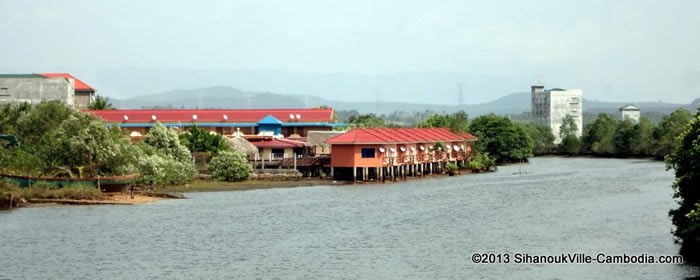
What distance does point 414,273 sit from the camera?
99.9ft

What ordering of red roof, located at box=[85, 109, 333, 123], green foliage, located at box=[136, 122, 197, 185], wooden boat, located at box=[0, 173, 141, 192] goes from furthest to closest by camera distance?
1. red roof, located at box=[85, 109, 333, 123]
2. green foliage, located at box=[136, 122, 197, 185]
3. wooden boat, located at box=[0, 173, 141, 192]

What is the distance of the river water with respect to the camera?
30.9m

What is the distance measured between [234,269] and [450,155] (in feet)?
188

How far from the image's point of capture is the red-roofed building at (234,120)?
304 ft

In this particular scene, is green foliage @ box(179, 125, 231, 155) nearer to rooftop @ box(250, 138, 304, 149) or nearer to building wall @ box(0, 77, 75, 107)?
rooftop @ box(250, 138, 304, 149)

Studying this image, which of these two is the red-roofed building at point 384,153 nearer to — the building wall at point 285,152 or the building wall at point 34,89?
the building wall at point 285,152

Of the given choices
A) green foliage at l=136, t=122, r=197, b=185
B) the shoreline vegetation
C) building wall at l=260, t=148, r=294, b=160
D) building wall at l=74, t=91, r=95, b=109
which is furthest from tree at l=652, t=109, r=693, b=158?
building wall at l=74, t=91, r=95, b=109

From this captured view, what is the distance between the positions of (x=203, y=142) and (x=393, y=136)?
573 inches

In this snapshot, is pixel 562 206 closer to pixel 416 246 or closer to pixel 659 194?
pixel 659 194

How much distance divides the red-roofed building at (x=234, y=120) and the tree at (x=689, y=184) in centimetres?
6179

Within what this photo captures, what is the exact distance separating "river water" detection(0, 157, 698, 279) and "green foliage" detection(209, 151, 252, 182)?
7697 millimetres

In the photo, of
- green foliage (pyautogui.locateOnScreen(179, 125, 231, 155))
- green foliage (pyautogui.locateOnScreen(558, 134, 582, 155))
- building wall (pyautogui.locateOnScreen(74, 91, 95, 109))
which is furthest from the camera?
green foliage (pyautogui.locateOnScreen(558, 134, 582, 155))

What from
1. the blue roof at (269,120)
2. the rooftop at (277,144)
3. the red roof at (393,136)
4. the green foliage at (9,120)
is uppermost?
the blue roof at (269,120)

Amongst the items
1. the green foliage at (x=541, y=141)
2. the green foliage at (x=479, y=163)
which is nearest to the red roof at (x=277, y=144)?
the green foliage at (x=479, y=163)
